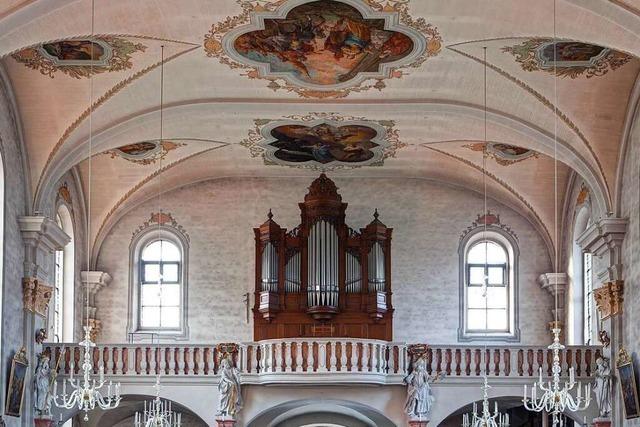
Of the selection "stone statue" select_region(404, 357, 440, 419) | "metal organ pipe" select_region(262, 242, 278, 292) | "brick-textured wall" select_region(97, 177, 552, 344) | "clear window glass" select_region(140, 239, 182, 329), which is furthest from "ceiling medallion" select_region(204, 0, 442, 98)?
"clear window glass" select_region(140, 239, 182, 329)

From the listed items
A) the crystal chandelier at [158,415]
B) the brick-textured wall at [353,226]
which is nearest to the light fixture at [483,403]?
the brick-textured wall at [353,226]

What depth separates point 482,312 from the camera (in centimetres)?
3509

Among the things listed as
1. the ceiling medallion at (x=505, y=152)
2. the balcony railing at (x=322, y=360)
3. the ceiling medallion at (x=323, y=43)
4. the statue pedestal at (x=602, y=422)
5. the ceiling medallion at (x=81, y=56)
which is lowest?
the statue pedestal at (x=602, y=422)

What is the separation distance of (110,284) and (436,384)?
9276 millimetres

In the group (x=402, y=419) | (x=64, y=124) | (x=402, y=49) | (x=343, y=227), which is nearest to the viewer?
(x=402, y=49)

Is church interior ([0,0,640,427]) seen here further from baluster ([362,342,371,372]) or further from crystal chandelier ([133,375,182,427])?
crystal chandelier ([133,375,182,427])

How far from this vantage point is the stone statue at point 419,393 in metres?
30.1

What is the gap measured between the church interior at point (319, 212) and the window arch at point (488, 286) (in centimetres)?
6

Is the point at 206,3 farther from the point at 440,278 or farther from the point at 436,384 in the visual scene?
the point at 440,278

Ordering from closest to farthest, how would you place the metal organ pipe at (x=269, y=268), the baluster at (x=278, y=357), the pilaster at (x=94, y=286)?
the baluster at (x=278, y=357) → the metal organ pipe at (x=269, y=268) → the pilaster at (x=94, y=286)

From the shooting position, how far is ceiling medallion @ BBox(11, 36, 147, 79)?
2495 cm

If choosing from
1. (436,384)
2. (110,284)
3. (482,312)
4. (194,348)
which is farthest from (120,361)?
(482,312)

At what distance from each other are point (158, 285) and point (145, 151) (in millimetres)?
4058

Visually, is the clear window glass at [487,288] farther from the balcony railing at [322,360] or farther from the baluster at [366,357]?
the baluster at [366,357]
